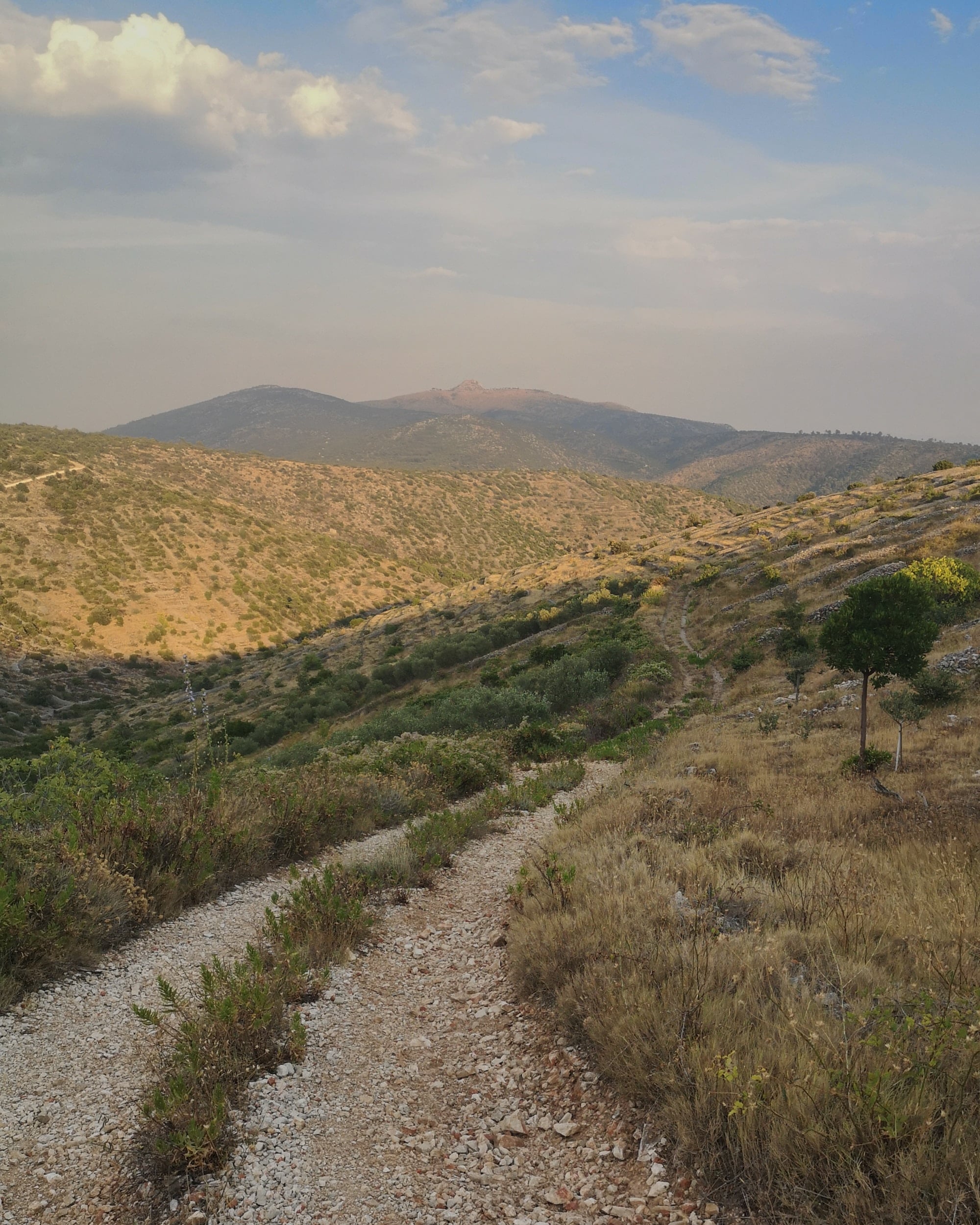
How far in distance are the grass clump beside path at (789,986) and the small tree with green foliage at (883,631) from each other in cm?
311

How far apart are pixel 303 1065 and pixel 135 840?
308cm

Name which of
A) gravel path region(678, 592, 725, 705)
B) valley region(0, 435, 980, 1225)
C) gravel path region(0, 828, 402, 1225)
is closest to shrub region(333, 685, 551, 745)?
valley region(0, 435, 980, 1225)

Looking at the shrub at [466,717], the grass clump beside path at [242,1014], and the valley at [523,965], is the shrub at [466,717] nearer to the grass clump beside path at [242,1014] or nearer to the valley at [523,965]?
the valley at [523,965]

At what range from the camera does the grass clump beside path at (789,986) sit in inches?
111

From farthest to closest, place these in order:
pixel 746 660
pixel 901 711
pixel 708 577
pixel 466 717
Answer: pixel 708 577, pixel 746 660, pixel 466 717, pixel 901 711

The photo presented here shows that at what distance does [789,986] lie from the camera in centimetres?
403

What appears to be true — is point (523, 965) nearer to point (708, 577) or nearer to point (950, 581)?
point (950, 581)

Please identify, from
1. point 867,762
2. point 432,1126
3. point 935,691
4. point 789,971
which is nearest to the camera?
point 432,1126

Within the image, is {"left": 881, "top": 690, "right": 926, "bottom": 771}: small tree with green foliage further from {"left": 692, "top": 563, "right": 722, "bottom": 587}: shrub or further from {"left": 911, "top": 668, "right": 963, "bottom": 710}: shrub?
{"left": 692, "top": 563, "right": 722, "bottom": 587}: shrub

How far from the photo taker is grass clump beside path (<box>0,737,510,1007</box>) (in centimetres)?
500

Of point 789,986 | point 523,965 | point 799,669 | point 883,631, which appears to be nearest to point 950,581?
point 799,669

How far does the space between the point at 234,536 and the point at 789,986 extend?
7172 centimetres

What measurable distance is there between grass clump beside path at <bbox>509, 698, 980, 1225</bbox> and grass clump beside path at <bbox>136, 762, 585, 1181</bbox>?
1.61 meters

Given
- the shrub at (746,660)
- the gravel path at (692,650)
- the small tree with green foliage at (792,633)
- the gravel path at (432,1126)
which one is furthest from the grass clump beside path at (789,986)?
the shrub at (746,660)
